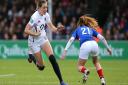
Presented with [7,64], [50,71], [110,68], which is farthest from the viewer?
[7,64]

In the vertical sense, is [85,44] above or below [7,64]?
above

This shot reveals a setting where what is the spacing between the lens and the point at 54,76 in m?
22.9

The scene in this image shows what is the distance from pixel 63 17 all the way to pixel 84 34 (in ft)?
61.3

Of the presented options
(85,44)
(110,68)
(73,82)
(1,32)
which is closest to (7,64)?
(110,68)

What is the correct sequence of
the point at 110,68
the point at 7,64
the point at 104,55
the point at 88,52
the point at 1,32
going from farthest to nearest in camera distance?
the point at 1,32 → the point at 104,55 → the point at 7,64 → the point at 110,68 → the point at 88,52

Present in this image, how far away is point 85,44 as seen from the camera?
59.4 feet

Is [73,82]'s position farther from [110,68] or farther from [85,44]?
[110,68]

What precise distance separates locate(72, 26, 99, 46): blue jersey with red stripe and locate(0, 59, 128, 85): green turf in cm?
193

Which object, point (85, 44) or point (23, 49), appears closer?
point (85, 44)

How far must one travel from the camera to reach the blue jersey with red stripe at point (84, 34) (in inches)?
716

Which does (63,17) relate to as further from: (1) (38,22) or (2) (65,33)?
(1) (38,22)

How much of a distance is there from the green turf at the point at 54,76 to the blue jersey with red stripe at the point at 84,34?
1.93 meters

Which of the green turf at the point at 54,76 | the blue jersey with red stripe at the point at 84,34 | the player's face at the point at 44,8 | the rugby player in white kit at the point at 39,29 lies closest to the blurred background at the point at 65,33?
the green turf at the point at 54,76

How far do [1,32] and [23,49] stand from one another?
377cm
